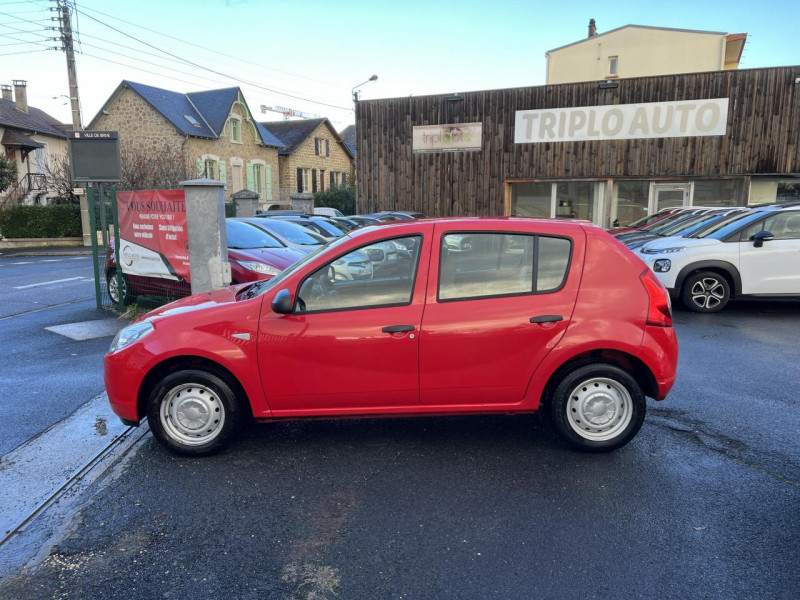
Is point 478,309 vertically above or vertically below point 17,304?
above

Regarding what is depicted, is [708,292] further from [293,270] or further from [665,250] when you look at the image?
[293,270]

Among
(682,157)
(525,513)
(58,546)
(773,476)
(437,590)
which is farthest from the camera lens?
(682,157)

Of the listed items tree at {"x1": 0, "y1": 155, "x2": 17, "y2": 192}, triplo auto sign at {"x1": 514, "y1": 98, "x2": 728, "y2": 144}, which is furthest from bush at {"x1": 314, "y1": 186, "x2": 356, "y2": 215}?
triplo auto sign at {"x1": 514, "y1": 98, "x2": 728, "y2": 144}

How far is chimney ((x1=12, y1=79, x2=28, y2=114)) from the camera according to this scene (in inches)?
1499

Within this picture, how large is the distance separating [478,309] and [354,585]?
1.87 metres

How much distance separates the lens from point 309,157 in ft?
148

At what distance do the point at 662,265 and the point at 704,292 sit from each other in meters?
0.74

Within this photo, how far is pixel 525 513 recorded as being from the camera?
335 centimetres

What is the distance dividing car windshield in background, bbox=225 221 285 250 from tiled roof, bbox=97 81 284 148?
26.3 metres

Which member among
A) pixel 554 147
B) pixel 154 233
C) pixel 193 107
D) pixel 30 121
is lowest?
pixel 154 233

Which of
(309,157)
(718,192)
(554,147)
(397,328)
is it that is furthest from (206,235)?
(309,157)

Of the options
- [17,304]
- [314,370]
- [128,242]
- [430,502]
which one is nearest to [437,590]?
[430,502]

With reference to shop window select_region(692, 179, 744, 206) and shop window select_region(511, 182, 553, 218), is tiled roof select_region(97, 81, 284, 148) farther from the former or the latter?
shop window select_region(692, 179, 744, 206)

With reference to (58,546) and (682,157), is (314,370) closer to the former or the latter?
(58,546)
